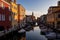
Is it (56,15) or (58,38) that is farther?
(56,15)

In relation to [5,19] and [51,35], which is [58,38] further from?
[5,19]

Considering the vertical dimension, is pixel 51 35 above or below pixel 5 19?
below

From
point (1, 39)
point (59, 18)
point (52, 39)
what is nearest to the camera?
point (1, 39)

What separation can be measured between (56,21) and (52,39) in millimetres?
23432

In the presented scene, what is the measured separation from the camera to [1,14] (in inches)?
1708

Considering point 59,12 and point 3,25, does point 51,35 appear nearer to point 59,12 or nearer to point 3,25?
point 3,25

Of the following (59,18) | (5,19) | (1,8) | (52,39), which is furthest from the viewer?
(59,18)

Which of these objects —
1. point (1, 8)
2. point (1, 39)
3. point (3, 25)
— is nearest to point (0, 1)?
point (1, 8)

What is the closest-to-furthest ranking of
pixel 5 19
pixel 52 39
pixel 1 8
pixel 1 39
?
pixel 1 39 < pixel 52 39 < pixel 1 8 < pixel 5 19

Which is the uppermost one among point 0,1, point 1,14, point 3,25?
point 0,1

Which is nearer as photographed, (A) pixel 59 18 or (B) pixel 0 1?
(B) pixel 0 1

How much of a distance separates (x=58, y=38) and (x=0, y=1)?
18.8m

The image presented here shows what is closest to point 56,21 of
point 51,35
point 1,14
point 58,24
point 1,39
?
point 58,24

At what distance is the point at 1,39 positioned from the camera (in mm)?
34156
